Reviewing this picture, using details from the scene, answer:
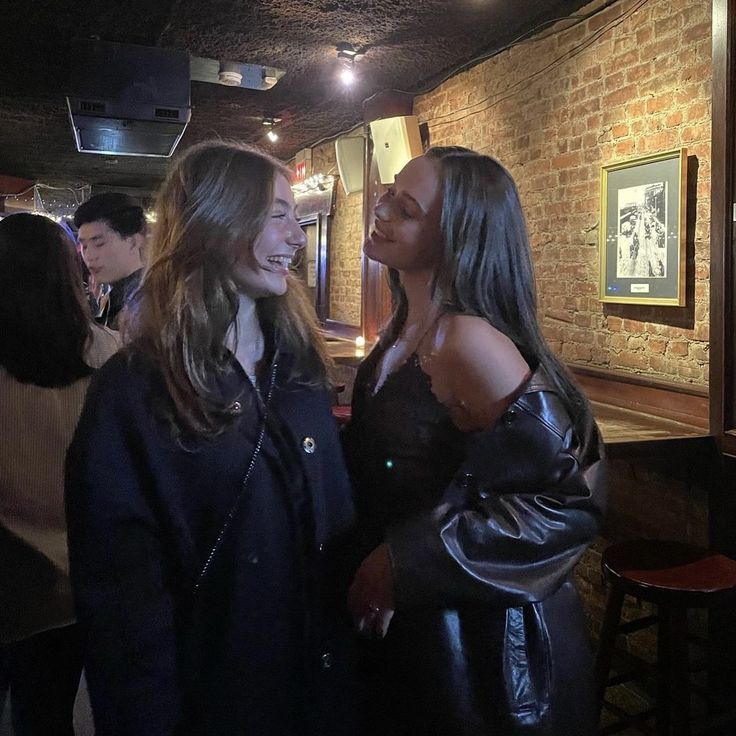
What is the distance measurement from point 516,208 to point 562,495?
533mm

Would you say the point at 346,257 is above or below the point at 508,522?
above

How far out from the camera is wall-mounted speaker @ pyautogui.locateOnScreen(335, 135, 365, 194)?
19.7 ft

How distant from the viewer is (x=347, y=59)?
14.3 feet

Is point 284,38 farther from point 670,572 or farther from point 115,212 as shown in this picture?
point 670,572

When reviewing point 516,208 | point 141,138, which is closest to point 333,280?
point 141,138

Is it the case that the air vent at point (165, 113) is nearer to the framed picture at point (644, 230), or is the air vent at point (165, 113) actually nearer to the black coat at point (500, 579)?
the framed picture at point (644, 230)

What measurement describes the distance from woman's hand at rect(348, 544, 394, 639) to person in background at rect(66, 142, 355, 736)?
8cm

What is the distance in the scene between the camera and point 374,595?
1157mm

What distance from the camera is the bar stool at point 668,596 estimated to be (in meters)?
2.06

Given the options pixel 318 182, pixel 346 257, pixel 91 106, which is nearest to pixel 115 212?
pixel 91 106

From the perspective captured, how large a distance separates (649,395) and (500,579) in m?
2.21

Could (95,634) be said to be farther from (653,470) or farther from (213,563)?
(653,470)

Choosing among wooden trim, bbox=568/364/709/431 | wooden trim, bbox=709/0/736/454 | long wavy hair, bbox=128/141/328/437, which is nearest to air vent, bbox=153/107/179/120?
wooden trim, bbox=568/364/709/431

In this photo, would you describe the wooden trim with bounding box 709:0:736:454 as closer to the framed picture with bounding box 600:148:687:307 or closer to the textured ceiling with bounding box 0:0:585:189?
the framed picture with bounding box 600:148:687:307
